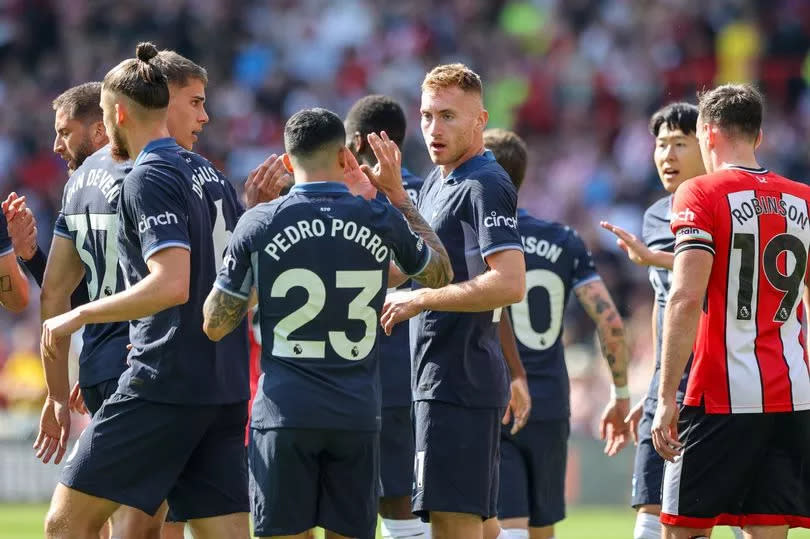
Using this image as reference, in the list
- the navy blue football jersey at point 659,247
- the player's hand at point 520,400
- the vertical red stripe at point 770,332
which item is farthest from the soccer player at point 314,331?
the navy blue football jersey at point 659,247

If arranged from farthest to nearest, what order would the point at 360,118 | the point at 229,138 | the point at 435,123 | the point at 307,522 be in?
1. the point at 229,138
2. the point at 360,118
3. the point at 435,123
4. the point at 307,522

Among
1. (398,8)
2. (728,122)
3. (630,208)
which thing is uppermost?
(398,8)

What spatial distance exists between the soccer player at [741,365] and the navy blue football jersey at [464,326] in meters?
0.85

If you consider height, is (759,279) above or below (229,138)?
below

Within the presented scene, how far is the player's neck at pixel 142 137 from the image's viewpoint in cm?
652

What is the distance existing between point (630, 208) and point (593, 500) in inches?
212

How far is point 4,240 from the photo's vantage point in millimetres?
7496

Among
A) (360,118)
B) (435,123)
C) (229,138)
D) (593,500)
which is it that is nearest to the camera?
(435,123)

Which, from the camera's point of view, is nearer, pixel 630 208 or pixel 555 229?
pixel 555 229

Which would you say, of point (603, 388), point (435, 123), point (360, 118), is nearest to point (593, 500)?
point (603, 388)

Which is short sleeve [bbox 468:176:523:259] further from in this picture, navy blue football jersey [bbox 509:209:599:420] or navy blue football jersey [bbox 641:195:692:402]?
navy blue football jersey [bbox 509:209:599:420]

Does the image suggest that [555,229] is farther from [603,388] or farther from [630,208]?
[630,208]

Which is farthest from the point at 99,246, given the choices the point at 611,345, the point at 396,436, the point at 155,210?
the point at 611,345

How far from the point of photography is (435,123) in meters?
7.12
